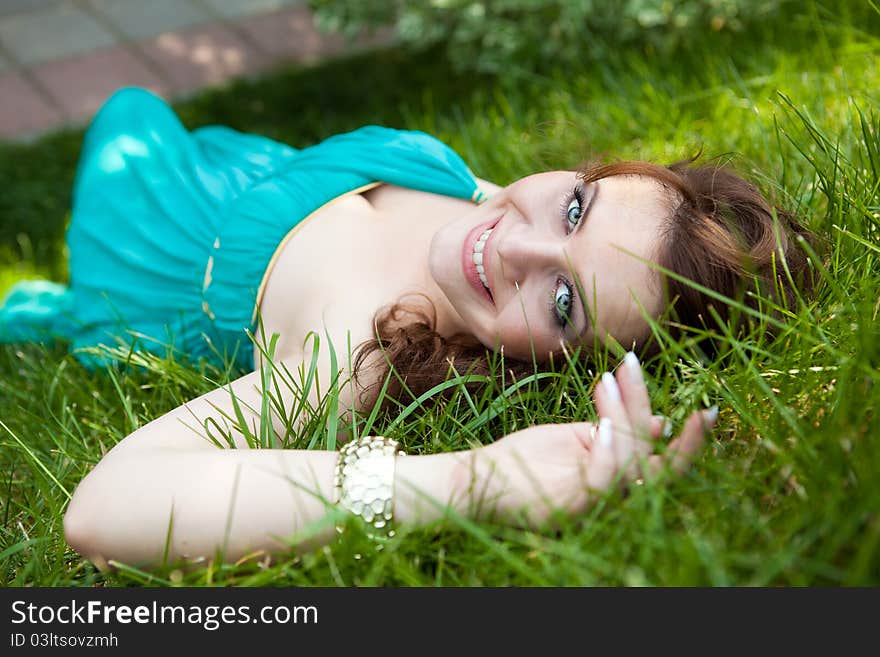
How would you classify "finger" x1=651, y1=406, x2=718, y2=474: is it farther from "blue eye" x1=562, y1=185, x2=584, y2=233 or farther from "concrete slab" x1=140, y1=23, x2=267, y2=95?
"concrete slab" x1=140, y1=23, x2=267, y2=95

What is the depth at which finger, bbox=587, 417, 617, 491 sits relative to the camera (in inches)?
57.6

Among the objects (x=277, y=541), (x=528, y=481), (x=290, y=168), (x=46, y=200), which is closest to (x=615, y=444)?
(x=528, y=481)

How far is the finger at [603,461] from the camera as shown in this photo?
146 centimetres

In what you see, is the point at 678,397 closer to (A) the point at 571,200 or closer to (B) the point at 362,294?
(A) the point at 571,200

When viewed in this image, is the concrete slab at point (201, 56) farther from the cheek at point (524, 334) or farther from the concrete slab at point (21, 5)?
the cheek at point (524, 334)

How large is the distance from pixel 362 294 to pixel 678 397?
79 centimetres

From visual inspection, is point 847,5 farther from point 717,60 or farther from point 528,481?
point 528,481

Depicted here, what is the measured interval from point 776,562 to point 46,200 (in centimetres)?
357

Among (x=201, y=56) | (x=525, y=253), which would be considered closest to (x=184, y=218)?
(x=525, y=253)

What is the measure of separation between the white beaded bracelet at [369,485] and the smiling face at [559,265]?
426 mm

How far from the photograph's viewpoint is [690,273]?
1869 mm

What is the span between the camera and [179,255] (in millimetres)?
2697

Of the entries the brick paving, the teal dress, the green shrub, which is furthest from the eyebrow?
the brick paving

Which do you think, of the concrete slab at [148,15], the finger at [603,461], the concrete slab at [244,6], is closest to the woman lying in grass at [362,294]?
the finger at [603,461]
